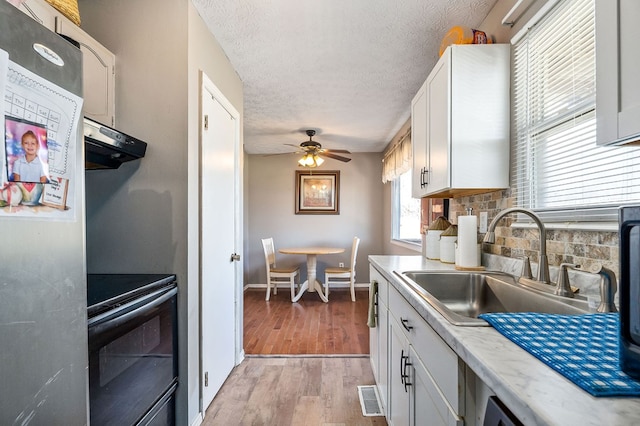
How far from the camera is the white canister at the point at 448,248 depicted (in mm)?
2072

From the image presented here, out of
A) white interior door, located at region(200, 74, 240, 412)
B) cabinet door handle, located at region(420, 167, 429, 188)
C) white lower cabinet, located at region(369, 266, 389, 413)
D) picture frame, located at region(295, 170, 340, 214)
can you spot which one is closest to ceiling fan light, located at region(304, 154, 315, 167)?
picture frame, located at region(295, 170, 340, 214)

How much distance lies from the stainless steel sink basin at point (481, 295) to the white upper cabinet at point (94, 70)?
1776mm

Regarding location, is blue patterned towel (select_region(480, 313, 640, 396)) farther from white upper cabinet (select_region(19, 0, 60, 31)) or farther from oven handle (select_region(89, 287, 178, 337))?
white upper cabinet (select_region(19, 0, 60, 31))

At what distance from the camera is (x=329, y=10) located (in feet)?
6.03

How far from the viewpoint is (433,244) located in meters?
2.32

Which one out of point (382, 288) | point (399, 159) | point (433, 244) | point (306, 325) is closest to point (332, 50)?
point (433, 244)

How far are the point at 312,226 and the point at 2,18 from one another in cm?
505

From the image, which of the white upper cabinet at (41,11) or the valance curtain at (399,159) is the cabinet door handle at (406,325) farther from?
the valance curtain at (399,159)

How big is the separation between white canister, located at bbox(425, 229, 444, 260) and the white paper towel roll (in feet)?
1.70

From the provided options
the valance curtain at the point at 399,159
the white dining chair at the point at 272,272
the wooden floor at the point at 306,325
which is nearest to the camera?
the wooden floor at the point at 306,325

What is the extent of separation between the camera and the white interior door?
190 centimetres

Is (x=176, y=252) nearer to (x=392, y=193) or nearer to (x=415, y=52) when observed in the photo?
(x=415, y=52)

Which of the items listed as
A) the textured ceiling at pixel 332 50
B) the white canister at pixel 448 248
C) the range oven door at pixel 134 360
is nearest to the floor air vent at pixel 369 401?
the white canister at pixel 448 248

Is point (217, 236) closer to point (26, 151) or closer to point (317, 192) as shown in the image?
point (26, 151)
